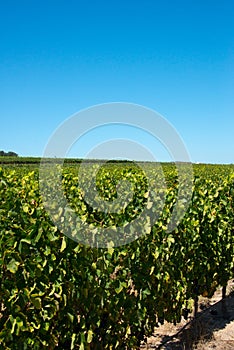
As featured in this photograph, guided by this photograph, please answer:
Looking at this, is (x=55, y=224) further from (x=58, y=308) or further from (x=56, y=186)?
(x=56, y=186)

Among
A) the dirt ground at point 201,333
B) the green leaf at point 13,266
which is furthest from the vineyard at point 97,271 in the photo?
the dirt ground at point 201,333

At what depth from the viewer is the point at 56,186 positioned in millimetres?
7551

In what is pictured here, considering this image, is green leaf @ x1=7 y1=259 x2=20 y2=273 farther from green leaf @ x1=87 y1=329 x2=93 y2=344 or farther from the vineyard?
green leaf @ x1=87 y1=329 x2=93 y2=344

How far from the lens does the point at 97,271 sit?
146 inches

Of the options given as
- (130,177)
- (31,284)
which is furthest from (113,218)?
(130,177)

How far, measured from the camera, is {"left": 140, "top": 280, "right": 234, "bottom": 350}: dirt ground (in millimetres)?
5141

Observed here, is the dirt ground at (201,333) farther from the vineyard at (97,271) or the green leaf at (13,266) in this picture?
the green leaf at (13,266)

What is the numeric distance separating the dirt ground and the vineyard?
35 cm

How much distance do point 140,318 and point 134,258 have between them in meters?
0.60

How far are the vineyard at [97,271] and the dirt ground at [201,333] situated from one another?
353 mm

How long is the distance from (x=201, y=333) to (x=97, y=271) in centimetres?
241

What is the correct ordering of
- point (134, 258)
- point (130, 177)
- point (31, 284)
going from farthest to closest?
point (130, 177)
point (134, 258)
point (31, 284)

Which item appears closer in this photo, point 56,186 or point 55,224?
point 55,224

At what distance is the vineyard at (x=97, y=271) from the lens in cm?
332
